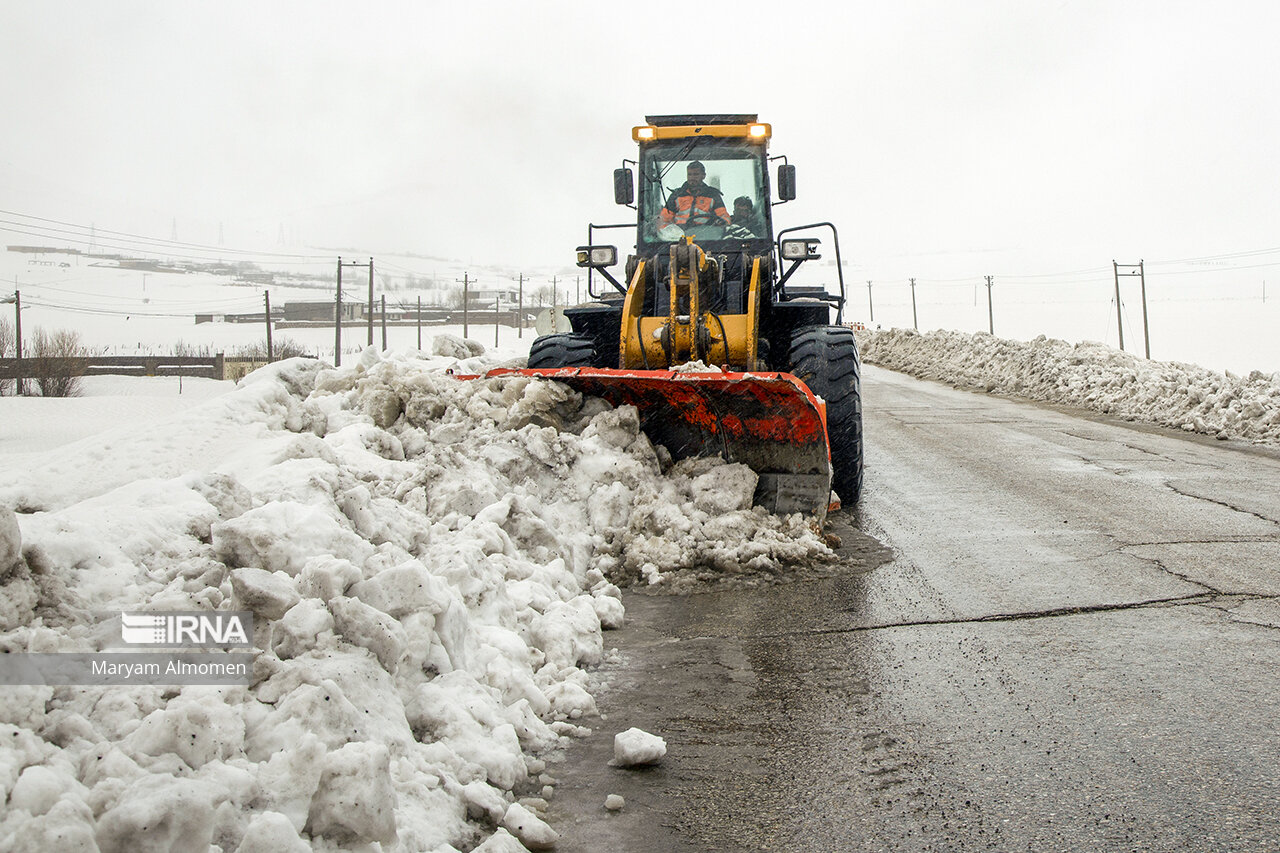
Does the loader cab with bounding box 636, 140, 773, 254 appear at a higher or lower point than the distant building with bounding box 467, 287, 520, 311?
lower

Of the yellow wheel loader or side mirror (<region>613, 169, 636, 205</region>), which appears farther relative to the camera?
side mirror (<region>613, 169, 636, 205</region>)

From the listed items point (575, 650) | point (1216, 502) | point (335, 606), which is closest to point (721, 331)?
point (575, 650)

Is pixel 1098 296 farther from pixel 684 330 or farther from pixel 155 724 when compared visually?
pixel 155 724

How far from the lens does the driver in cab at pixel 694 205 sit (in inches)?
304

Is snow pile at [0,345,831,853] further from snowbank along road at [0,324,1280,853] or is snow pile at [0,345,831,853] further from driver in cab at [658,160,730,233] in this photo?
driver in cab at [658,160,730,233]

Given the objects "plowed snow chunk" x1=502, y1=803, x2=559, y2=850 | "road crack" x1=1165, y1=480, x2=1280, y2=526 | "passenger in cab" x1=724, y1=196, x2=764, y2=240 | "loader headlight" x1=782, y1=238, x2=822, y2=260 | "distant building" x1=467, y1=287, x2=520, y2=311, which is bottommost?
"plowed snow chunk" x1=502, y1=803, x2=559, y2=850

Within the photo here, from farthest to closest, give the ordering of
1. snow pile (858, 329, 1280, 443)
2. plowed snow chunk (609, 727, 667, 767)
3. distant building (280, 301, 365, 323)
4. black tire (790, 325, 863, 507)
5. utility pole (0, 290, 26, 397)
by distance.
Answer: distant building (280, 301, 365, 323) → utility pole (0, 290, 26, 397) → snow pile (858, 329, 1280, 443) → black tire (790, 325, 863, 507) → plowed snow chunk (609, 727, 667, 767)

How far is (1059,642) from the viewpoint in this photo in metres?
3.88

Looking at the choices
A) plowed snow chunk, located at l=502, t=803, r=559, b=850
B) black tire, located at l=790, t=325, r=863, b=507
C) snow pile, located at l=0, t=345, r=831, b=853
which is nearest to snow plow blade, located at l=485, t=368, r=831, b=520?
snow pile, located at l=0, t=345, r=831, b=853

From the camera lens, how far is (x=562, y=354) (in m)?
7.02

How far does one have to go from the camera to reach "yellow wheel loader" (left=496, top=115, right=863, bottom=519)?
5645 millimetres

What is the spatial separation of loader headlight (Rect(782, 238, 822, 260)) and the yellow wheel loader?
10mm

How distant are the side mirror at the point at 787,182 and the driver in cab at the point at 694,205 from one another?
517 millimetres

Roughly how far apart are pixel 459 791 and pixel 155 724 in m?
0.83
